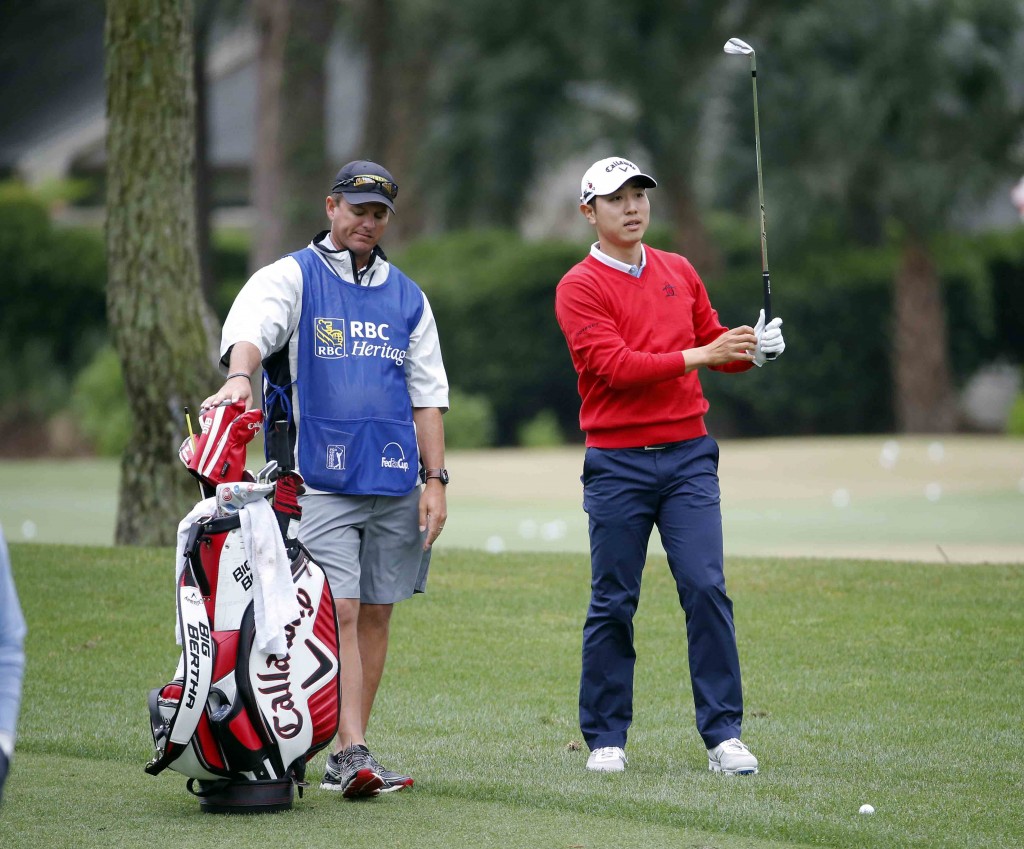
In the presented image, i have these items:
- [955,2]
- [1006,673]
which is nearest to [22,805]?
[1006,673]

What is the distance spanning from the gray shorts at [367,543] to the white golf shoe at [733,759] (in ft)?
3.73

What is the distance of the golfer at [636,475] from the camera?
222 inches

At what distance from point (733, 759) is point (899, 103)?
18.9 metres

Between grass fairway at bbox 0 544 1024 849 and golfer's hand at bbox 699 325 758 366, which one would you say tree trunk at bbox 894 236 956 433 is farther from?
golfer's hand at bbox 699 325 758 366

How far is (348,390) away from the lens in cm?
534

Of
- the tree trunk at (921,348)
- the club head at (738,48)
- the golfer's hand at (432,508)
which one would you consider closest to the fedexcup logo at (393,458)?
the golfer's hand at (432,508)

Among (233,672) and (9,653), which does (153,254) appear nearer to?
(233,672)

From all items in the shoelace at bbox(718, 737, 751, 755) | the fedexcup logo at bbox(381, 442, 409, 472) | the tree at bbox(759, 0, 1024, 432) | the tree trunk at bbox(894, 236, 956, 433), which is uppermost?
the tree at bbox(759, 0, 1024, 432)

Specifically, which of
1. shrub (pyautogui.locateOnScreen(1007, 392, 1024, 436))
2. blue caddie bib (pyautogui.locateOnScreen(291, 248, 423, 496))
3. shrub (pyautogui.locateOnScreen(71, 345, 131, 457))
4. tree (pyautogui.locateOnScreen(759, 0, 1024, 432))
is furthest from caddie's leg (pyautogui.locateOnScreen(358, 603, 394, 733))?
shrub (pyautogui.locateOnScreen(1007, 392, 1024, 436))

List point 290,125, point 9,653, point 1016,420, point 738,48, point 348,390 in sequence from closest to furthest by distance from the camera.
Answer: point 9,653, point 348,390, point 738,48, point 1016,420, point 290,125

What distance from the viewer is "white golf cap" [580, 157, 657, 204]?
5668 millimetres

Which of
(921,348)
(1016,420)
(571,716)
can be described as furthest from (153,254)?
(1016,420)

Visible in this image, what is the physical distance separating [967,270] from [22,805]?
22.4m

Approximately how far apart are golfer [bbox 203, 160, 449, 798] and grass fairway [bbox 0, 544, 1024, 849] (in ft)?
1.56
